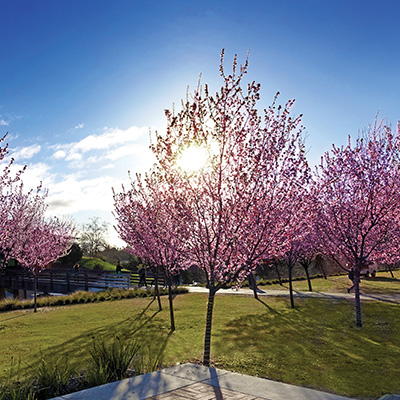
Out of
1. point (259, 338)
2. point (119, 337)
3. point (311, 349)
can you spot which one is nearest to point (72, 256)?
point (119, 337)

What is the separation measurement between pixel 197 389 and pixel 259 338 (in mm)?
5733

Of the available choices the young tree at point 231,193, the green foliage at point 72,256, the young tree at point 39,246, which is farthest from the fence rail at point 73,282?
the young tree at point 231,193

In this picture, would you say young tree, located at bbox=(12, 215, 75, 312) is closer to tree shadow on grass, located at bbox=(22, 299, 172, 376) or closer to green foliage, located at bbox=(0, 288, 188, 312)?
green foliage, located at bbox=(0, 288, 188, 312)

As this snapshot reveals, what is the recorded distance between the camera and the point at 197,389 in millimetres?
5609

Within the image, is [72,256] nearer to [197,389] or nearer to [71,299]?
[71,299]

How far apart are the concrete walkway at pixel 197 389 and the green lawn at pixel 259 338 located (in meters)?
1.50

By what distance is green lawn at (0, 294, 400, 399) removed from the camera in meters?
7.72

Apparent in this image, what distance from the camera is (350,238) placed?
1320cm

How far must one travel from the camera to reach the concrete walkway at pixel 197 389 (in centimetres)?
525

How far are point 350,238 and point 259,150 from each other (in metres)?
6.85

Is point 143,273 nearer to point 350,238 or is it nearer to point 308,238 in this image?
point 308,238

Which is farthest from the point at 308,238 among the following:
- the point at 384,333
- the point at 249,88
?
the point at 249,88

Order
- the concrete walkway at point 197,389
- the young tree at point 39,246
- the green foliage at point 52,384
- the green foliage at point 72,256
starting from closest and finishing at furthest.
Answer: the concrete walkway at point 197,389
the green foliage at point 52,384
the young tree at point 39,246
the green foliage at point 72,256

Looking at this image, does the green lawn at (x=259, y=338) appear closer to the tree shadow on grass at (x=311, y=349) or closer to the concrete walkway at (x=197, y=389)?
the tree shadow on grass at (x=311, y=349)
